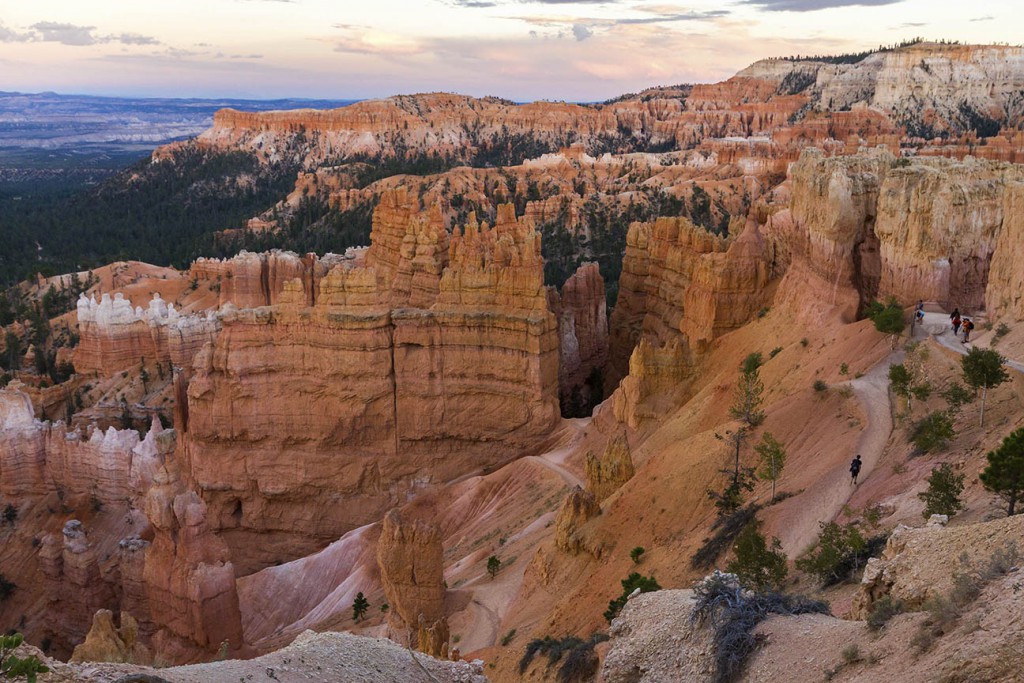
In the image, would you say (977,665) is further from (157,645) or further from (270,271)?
(270,271)

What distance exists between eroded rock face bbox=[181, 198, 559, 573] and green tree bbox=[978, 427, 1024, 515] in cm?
2027

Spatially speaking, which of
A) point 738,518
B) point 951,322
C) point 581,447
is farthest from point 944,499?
point 581,447

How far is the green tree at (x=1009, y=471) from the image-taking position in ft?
38.2

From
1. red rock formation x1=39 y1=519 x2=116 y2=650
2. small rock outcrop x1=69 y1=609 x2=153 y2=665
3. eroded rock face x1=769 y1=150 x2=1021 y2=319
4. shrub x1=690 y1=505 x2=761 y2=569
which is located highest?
eroded rock face x1=769 y1=150 x2=1021 y2=319

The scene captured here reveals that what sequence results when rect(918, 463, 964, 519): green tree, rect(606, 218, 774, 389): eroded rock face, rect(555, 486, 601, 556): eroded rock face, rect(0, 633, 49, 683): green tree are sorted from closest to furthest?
rect(0, 633, 49, 683): green tree → rect(918, 463, 964, 519): green tree → rect(555, 486, 601, 556): eroded rock face → rect(606, 218, 774, 389): eroded rock face

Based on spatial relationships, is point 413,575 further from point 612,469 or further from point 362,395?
point 362,395

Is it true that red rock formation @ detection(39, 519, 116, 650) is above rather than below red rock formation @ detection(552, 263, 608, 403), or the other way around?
below

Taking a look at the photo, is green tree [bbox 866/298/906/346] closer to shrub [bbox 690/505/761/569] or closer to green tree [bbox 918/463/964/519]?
shrub [bbox 690/505/761/569]

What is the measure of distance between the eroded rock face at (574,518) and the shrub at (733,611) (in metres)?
9.51

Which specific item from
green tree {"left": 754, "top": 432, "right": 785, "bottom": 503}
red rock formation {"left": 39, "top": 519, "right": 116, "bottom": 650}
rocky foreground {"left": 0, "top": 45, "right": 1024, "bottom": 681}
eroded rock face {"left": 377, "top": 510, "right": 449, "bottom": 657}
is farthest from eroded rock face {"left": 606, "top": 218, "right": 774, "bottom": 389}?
red rock formation {"left": 39, "top": 519, "right": 116, "bottom": 650}

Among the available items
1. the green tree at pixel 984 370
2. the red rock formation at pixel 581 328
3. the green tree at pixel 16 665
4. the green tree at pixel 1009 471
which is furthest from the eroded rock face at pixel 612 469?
the green tree at pixel 16 665

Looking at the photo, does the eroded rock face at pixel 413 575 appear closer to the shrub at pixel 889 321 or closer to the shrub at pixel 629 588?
the shrub at pixel 629 588

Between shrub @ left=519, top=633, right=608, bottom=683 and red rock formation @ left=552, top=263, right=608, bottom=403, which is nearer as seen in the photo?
shrub @ left=519, top=633, right=608, bottom=683

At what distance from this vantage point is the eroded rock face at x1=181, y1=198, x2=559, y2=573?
32.3 m
